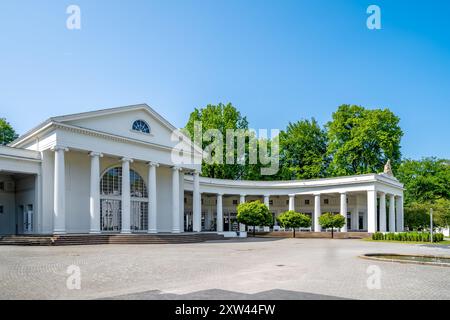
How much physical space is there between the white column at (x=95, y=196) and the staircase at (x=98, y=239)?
1.60 metres

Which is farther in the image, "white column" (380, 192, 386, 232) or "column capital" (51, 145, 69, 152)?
"white column" (380, 192, 386, 232)

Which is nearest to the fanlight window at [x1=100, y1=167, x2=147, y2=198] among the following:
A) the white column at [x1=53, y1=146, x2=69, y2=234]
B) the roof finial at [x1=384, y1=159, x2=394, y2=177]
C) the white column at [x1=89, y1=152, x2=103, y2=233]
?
the white column at [x1=89, y1=152, x2=103, y2=233]

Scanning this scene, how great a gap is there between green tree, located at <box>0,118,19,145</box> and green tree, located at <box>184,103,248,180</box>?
2266cm

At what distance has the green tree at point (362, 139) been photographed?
52469 mm

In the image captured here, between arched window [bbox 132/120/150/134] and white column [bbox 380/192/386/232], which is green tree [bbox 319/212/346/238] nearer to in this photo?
white column [bbox 380/192/386/232]

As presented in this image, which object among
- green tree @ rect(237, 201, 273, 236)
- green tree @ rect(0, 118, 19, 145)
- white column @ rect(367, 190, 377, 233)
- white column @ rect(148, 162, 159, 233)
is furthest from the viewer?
green tree @ rect(0, 118, 19, 145)

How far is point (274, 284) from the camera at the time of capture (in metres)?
10.7

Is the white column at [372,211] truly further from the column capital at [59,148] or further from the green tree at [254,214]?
the column capital at [59,148]

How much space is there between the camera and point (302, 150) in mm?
61375

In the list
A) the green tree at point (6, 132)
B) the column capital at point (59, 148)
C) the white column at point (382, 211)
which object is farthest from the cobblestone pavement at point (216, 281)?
the green tree at point (6, 132)

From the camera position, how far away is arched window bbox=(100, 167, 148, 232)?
34.8m
